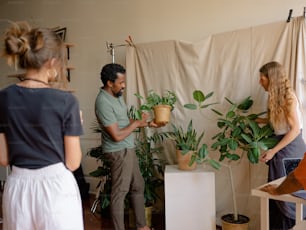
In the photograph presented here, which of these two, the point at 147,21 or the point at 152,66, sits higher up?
the point at 147,21

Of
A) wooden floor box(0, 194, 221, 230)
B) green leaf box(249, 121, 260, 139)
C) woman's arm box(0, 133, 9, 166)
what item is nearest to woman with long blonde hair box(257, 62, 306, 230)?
green leaf box(249, 121, 260, 139)

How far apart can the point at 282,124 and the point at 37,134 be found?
1.64 meters

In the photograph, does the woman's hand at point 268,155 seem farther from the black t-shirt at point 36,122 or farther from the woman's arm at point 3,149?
the woman's arm at point 3,149

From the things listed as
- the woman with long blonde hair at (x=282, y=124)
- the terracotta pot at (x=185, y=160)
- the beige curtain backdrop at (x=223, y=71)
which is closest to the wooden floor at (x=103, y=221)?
the beige curtain backdrop at (x=223, y=71)

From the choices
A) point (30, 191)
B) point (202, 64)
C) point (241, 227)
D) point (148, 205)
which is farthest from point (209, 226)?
point (30, 191)

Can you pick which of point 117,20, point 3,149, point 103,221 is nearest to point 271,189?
point 3,149

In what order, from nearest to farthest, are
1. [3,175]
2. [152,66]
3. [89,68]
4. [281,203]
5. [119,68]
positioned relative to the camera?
[281,203] → [119,68] → [152,66] → [89,68] → [3,175]

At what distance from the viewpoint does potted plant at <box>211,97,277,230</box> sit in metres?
2.09

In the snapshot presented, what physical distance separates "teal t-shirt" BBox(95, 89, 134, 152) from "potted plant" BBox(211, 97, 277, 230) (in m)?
0.71

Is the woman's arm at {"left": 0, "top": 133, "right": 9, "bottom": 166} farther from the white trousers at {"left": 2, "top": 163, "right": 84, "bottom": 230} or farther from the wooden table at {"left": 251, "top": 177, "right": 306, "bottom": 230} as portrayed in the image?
the wooden table at {"left": 251, "top": 177, "right": 306, "bottom": 230}

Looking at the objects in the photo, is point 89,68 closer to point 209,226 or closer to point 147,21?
point 147,21

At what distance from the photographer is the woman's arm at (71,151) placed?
0.99m

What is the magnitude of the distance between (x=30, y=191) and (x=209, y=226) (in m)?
1.69

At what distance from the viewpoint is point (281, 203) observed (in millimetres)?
1952
